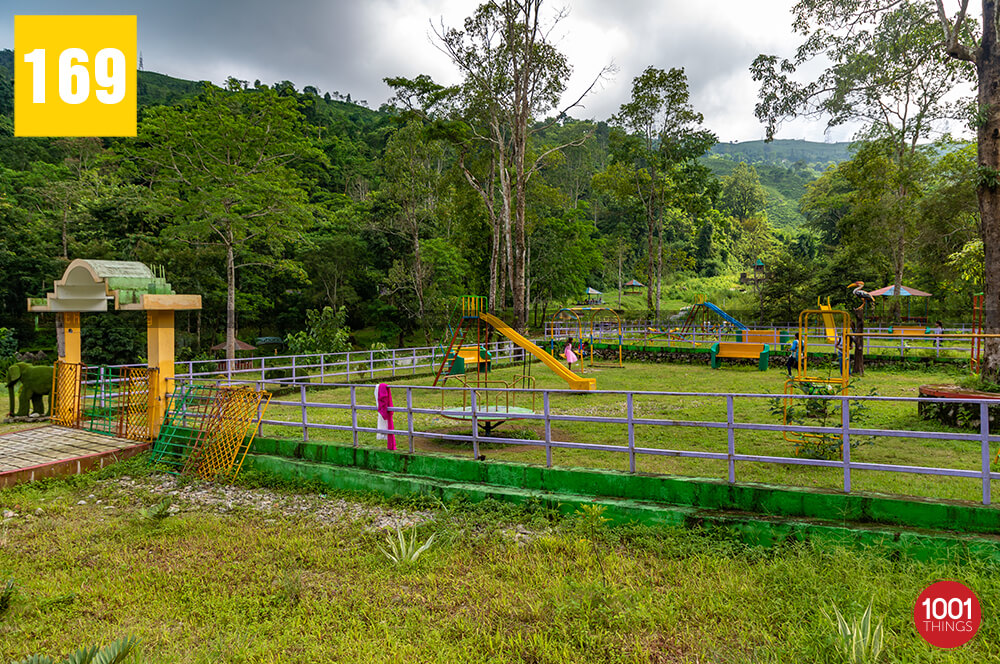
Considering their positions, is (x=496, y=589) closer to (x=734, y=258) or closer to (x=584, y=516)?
(x=584, y=516)

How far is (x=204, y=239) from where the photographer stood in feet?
88.0

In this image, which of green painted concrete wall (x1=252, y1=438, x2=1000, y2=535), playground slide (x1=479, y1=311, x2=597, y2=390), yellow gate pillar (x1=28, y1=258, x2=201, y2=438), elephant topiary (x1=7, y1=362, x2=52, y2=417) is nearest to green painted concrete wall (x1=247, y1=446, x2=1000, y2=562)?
green painted concrete wall (x1=252, y1=438, x2=1000, y2=535)

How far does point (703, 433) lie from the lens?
10508 millimetres

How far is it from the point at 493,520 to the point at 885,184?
32785 mm

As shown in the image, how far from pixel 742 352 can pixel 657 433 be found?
40.4 feet

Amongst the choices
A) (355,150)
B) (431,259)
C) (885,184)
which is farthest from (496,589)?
(355,150)

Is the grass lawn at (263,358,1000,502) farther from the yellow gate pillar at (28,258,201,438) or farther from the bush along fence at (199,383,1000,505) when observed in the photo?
the yellow gate pillar at (28,258,201,438)

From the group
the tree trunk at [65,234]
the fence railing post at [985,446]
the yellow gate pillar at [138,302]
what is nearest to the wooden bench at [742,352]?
the fence railing post at [985,446]

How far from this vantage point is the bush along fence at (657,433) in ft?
18.4

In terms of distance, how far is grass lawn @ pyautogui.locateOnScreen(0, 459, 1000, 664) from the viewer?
4000mm

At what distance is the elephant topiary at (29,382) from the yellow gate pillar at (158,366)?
4.31m

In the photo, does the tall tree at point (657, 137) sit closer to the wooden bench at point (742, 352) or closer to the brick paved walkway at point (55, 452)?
the wooden bench at point (742, 352)

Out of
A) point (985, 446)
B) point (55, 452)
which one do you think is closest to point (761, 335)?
point (985, 446)

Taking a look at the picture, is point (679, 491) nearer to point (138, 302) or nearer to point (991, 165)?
point (138, 302)
